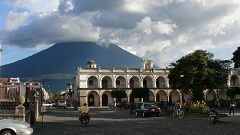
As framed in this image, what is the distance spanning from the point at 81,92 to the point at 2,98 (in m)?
61.1

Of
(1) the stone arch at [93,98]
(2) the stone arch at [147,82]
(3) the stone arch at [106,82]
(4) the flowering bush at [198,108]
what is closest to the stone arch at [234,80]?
(2) the stone arch at [147,82]

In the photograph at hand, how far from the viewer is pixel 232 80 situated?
106m

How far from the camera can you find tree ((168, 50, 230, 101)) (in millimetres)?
63219

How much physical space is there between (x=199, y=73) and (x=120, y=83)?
4186 cm

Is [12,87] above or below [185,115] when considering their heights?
above

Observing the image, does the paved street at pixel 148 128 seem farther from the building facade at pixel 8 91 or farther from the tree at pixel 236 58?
the tree at pixel 236 58

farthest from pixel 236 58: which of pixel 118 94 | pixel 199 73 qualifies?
pixel 118 94

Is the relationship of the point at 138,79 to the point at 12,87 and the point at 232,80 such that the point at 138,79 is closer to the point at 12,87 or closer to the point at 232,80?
the point at 232,80

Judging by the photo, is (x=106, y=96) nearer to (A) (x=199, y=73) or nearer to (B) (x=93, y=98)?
(B) (x=93, y=98)

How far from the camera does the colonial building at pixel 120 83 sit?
324 feet

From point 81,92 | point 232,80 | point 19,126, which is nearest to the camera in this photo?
point 19,126

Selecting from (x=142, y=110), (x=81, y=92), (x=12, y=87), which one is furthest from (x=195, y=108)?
(x=81, y=92)

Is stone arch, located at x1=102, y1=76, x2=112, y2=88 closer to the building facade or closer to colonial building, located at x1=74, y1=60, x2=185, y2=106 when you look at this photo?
colonial building, located at x1=74, y1=60, x2=185, y2=106

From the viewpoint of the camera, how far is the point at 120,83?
4072 inches
